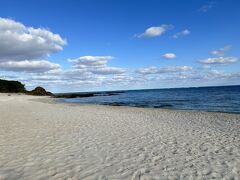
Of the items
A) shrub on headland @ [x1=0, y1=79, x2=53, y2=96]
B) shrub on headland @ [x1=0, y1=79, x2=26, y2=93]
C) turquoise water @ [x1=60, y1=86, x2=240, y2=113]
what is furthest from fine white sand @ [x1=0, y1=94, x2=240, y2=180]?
shrub on headland @ [x1=0, y1=79, x2=26, y2=93]

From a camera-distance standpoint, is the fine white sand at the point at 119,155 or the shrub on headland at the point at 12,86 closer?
the fine white sand at the point at 119,155

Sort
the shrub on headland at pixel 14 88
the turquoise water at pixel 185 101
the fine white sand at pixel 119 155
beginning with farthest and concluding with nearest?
the shrub on headland at pixel 14 88, the turquoise water at pixel 185 101, the fine white sand at pixel 119 155

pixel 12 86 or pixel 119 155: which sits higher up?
pixel 12 86

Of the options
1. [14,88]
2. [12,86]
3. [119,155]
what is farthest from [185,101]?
[12,86]

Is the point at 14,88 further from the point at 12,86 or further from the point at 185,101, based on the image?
the point at 185,101

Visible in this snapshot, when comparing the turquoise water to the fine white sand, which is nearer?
the fine white sand

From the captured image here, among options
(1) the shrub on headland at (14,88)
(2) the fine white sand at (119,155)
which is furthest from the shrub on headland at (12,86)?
(2) the fine white sand at (119,155)

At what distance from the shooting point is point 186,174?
20.0 ft

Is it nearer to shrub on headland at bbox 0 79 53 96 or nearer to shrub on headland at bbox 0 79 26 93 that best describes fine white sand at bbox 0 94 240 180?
shrub on headland at bbox 0 79 53 96

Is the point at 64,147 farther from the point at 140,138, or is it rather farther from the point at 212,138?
the point at 212,138

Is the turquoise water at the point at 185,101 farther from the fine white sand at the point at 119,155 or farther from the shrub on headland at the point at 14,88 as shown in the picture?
the shrub on headland at the point at 14,88

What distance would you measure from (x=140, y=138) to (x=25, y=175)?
547 centimetres

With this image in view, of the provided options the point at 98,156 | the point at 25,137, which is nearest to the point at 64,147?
the point at 98,156

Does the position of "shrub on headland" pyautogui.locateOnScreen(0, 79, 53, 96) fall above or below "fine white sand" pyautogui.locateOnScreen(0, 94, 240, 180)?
above
